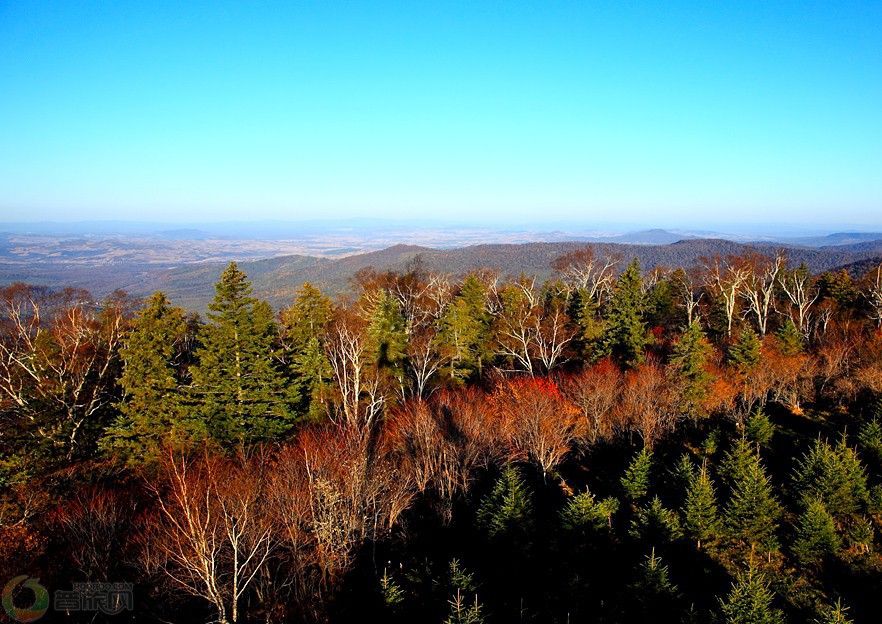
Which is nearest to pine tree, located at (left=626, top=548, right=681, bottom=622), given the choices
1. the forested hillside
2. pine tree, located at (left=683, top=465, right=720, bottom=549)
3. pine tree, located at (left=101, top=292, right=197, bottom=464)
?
the forested hillside

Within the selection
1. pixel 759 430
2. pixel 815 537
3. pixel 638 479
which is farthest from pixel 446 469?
pixel 759 430

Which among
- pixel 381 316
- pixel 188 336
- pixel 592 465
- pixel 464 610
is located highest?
pixel 381 316

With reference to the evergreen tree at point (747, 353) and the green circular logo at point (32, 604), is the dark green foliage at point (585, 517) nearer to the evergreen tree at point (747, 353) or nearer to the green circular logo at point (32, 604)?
the green circular logo at point (32, 604)

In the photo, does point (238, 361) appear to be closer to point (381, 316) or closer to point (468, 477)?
point (381, 316)

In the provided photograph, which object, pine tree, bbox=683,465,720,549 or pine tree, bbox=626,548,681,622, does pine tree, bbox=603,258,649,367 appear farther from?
pine tree, bbox=626,548,681,622

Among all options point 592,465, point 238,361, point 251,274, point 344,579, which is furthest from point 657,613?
point 251,274

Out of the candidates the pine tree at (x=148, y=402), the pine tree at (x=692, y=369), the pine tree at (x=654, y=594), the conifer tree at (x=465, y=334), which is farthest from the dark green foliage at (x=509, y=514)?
the pine tree at (x=692, y=369)
